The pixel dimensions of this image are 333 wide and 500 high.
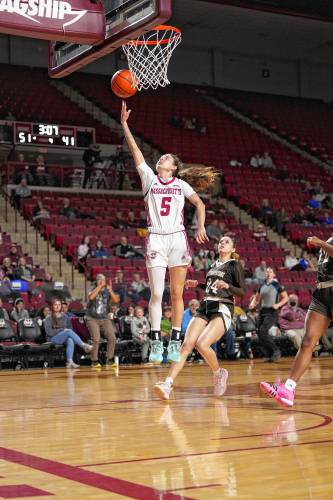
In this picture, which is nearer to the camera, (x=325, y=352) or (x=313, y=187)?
(x=325, y=352)

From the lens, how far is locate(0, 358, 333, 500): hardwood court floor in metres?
4.12

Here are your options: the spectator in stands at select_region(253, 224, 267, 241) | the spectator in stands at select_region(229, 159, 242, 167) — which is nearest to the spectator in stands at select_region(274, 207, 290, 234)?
the spectator in stands at select_region(253, 224, 267, 241)

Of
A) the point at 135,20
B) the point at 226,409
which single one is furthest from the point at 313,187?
the point at 226,409

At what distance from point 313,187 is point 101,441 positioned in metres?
24.3

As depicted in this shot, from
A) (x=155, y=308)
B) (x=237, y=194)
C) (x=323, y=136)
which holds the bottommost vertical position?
(x=155, y=308)

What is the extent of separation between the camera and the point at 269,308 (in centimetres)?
1596

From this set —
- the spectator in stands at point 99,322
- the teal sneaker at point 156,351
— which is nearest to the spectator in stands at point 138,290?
the spectator in stands at point 99,322

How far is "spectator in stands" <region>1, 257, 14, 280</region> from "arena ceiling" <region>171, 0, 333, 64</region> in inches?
571

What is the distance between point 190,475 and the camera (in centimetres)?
440

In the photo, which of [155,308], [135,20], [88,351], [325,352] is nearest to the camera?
[155,308]

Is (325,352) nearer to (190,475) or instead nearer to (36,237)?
(36,237)

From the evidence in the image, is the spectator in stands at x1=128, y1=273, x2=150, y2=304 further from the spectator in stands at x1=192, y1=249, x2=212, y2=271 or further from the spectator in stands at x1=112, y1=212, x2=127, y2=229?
the spectator in stands at x1=112, y1=212, x2=127, y2=229

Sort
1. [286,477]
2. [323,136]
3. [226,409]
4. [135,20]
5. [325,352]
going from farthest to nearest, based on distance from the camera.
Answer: [323,136] → [325,352] → [135,20] → [226,409] → [286,477]

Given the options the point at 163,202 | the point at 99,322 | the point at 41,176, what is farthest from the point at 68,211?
the point at 163,202
